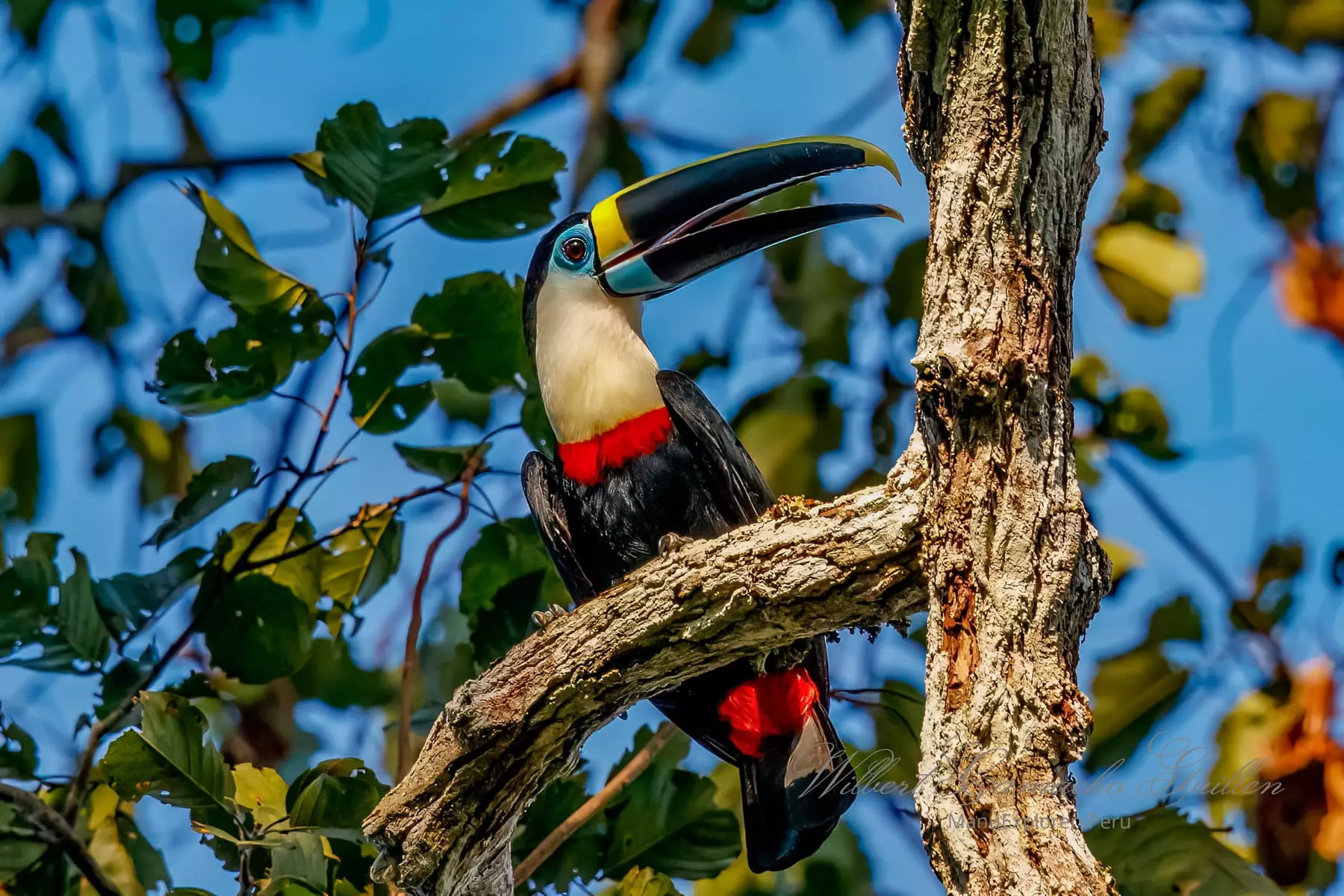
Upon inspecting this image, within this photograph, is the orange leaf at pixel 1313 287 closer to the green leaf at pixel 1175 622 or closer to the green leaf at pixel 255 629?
the green leaf at pixel 1175 622

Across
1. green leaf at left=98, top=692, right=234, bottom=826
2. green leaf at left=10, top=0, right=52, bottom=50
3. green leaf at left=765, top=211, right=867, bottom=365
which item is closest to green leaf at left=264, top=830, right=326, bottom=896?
green leaf at left=98, top=692, right=234, bottom=826

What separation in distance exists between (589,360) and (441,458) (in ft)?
1.56

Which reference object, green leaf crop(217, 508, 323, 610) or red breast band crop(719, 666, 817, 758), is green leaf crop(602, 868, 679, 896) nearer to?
red breast band crop(719, 666, 817, 758)

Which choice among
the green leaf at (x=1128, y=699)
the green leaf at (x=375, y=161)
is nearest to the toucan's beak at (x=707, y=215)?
the green leaf at (x=375, y=161)

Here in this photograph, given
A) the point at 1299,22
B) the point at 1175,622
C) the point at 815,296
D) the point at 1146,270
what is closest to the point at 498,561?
the point at 815,296

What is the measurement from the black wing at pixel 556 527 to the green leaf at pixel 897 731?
80cm

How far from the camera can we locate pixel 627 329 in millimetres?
3676

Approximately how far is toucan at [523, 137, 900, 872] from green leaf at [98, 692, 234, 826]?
0.75 meters

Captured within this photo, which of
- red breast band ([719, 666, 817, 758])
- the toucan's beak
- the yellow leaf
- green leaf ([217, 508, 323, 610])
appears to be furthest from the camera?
green leaf ([217, 508, 323, 610])

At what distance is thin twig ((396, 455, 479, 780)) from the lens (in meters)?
3.28

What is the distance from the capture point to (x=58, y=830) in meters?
2.92

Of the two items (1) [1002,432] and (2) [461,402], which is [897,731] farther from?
(1) [1002,432]

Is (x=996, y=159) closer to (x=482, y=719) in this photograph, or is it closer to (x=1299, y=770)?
(x=482, y=719)

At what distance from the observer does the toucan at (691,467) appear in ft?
10.3
